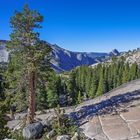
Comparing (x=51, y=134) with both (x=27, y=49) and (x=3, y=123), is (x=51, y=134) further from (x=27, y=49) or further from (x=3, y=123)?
(x=27, y=49)

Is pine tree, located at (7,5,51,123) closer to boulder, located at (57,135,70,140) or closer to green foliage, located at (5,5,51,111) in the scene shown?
green foliage, located at (5,5,51,111)

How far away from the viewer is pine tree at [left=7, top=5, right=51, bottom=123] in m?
27.5

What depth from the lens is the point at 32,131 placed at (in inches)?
974

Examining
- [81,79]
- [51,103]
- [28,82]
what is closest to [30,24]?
[28,82]

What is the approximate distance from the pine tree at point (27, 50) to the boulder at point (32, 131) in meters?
2.82

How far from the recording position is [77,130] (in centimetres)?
2331

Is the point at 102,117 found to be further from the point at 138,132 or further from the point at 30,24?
the point at 30,24

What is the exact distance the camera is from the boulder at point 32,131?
80.2ft

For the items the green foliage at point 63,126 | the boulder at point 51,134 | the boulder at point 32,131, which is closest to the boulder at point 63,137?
the green foliage at point 63,126

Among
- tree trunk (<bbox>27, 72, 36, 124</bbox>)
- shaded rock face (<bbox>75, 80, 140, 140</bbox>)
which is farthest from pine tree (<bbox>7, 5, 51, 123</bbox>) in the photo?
shaded rock face (<bbox>75, 80, 140, 140</bbox>)

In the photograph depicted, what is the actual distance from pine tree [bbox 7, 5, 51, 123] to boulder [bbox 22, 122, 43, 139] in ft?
9.27

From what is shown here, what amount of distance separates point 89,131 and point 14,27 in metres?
11.7

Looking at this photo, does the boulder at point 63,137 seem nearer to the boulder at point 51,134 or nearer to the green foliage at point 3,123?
the boulder at point 51,134

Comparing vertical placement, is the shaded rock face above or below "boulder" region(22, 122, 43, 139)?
above
